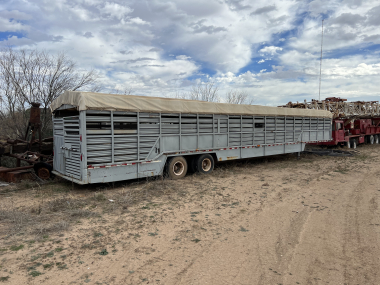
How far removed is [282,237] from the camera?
466cm

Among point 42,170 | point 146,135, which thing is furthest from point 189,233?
point 42,170

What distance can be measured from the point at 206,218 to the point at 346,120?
717 inches

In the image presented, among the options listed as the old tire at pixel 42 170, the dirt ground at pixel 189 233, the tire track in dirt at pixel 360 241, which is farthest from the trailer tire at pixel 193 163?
the tire track in dirt at pixel 360 241

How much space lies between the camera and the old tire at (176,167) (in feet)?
28.7

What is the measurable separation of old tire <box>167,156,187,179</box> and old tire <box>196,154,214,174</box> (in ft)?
1.95

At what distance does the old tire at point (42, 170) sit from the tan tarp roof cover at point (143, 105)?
6.32 feet

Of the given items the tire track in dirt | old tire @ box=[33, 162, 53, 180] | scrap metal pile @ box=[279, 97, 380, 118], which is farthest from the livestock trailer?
scrap metal pile @ box=[279, 97, 380, 118]

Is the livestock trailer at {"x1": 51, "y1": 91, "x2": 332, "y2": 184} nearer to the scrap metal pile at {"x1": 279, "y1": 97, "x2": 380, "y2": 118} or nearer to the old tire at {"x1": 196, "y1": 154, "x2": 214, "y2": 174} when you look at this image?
the old tire at {"x1": 196, "y1": 154, "x2": 214, "y2": 174}

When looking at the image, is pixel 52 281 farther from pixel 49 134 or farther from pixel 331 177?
pixel 49 134

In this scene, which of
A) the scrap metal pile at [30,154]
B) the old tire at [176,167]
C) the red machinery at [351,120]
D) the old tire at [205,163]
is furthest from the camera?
the red machinery at [351,120]

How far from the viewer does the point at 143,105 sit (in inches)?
310

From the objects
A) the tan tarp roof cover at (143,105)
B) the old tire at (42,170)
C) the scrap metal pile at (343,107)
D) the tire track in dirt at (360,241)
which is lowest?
the tire track in dirt at (360,241)

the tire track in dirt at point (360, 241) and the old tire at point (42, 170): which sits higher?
the old tire at point (42, 170)

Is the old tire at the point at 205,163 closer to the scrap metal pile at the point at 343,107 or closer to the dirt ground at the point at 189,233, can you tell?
the dirt ground at the point at 189,233
